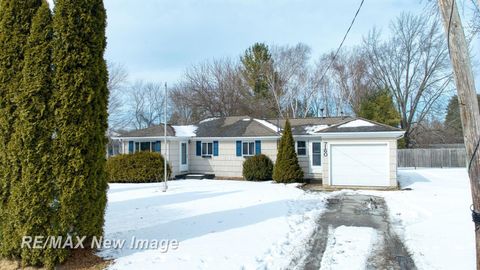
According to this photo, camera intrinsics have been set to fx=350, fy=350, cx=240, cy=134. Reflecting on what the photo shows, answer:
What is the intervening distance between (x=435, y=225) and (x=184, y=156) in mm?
14671

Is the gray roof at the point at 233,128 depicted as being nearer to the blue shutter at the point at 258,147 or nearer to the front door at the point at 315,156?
the blue shutter at the point at 258,147

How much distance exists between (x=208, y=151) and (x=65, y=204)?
49.8 ft

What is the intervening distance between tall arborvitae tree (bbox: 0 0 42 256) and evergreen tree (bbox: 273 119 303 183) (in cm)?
1246

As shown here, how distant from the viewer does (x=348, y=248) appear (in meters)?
6.14

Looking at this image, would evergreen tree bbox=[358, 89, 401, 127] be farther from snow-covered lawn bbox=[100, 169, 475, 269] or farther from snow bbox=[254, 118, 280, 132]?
snow-covered lawn bbox=[100, 169, 475, 269]

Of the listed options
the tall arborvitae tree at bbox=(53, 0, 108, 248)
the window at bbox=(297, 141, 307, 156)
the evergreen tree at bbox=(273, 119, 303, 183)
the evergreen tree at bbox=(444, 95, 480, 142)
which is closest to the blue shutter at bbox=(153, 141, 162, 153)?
the evergreen tree at bbox=(273, 119, 303, 183)

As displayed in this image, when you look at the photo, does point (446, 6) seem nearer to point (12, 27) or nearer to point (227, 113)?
point (12, 27)

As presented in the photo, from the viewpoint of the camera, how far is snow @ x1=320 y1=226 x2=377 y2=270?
5328mm

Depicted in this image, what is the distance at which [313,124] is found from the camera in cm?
1984

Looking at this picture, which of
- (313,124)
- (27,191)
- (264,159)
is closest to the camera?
(27,191)

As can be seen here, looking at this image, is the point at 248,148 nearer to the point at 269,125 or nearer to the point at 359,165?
the point at 269,125

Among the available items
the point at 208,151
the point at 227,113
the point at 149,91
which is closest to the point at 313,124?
the point at 208,151

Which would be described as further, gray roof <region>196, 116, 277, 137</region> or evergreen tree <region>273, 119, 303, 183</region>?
gray roof <region>196, 116, 277, 137</region>

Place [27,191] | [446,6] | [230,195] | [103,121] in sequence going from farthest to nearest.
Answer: [230,195] < [103,121] < [27,191] < [446,6]
